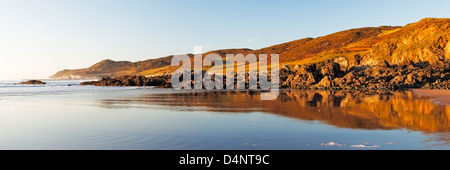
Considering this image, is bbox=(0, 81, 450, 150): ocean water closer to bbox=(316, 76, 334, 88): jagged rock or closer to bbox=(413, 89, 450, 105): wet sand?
bbox=(413, 89, 450, 105): wet sand

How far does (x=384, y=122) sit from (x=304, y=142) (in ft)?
12.7

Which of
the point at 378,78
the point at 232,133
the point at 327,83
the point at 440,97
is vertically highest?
the point at 378,78

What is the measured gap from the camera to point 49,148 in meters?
6.11

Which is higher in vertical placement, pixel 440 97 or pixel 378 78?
pixel 378 78

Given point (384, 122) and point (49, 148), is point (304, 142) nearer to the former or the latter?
point (384, 122)

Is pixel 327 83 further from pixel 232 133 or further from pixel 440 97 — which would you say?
pixel 232 133

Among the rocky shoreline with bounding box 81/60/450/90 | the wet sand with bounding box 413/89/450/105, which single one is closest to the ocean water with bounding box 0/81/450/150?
the wet sand with bounding box 413/89/450/105

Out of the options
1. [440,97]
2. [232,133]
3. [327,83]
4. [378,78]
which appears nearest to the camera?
[232,133]

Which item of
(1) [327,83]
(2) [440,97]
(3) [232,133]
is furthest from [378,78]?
(3) [232,133]

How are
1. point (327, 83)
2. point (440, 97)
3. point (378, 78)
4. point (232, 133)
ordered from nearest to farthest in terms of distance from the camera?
point (232, 133) → point (440, 97) → point (378, 78) → point (327, 83)

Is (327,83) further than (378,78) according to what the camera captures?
Yes

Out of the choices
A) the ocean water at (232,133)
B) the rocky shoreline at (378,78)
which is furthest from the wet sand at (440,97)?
the ocean water at (232,133)
